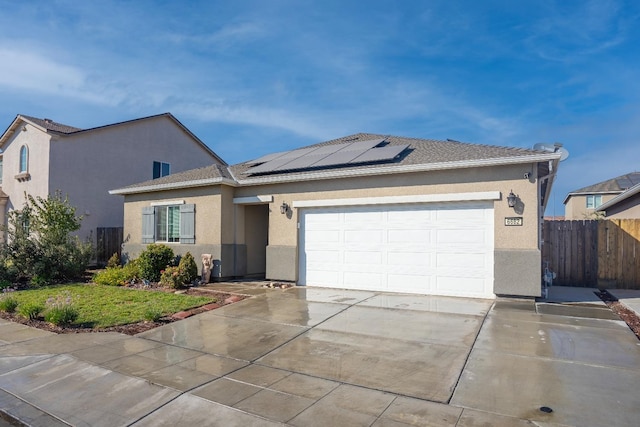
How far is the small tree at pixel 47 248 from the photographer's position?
43.4ft

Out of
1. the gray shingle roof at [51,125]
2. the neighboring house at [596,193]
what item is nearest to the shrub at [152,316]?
the gray shingle roof at [51,125]

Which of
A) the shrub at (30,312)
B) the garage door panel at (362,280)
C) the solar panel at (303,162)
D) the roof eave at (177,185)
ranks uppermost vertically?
the solar panel at (303,162)

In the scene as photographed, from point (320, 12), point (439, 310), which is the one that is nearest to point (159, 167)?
point (320, 12)

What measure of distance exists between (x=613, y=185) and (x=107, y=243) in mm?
35772

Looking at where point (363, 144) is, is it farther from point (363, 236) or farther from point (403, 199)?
point (363, 236)

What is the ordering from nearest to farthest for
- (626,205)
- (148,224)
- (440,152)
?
1. (440,152)
2. (148,224)
3. (626,205)

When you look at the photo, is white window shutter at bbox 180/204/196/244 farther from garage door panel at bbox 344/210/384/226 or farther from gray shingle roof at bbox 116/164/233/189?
garage door panel at bbox 344/210/384/226

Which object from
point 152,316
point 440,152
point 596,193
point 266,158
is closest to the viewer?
point 152,316

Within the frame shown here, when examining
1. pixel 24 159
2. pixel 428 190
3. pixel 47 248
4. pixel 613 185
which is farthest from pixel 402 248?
pixel 613 185

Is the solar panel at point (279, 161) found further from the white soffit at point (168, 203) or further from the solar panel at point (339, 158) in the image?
the white soffit at point (168, 203)

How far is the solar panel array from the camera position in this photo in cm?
1150

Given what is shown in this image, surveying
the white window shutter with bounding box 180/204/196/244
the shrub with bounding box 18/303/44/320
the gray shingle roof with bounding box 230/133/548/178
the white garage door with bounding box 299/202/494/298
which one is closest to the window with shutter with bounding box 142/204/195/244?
the white window shutter with bounding box 180/204/196/244

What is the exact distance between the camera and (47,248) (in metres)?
13.7

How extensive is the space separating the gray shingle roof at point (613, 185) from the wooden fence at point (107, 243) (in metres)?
34.0
